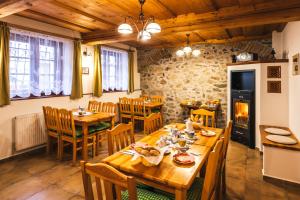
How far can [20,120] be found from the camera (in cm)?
336

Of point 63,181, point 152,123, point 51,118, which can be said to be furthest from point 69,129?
point 152,123

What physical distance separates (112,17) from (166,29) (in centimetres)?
101

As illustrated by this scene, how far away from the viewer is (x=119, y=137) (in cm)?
208

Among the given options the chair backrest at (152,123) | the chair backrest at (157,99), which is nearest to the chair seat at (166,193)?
the chair backrest at (152,123)

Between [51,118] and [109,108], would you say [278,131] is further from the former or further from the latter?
[51,118]

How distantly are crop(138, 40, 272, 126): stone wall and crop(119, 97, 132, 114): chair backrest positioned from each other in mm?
1551

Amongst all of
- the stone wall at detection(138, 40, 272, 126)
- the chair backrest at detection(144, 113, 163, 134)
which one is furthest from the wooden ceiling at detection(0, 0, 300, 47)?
the chair backrest at detection(144, 113, 163, 134)

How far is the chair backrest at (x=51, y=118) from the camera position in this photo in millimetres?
3328

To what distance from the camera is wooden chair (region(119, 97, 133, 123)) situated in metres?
5.25

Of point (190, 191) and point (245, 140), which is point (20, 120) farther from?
point (245, 140)

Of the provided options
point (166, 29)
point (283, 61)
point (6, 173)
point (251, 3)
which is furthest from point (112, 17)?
point (283, 61)

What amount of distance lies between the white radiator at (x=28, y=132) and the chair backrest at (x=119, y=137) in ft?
7.39

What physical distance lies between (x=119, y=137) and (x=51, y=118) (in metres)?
1.95

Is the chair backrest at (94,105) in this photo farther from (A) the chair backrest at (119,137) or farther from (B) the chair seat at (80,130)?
(A) the chair backrest at (119,137)
